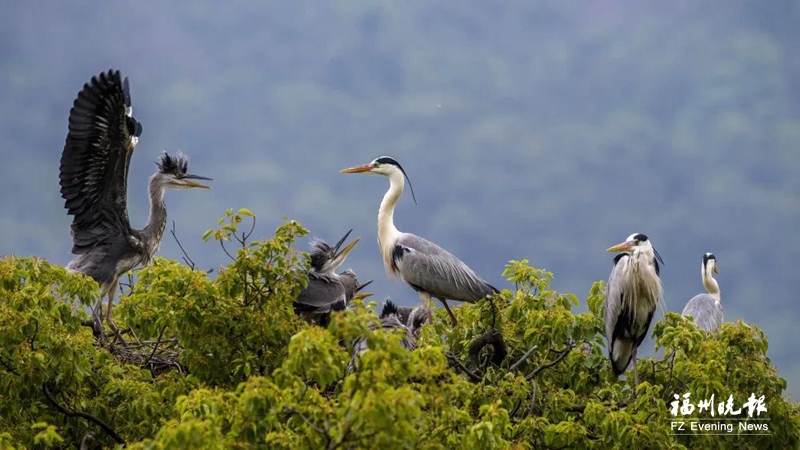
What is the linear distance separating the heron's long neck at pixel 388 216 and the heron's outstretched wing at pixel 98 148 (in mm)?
3246

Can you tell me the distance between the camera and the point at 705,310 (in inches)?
624

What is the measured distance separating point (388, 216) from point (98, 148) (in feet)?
12.2

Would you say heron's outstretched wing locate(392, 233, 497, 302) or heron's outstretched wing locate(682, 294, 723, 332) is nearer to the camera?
heron's outstretched wing locate(392, 233, 497, 302)

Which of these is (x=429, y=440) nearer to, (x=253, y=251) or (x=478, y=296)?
(x=253, y=251)

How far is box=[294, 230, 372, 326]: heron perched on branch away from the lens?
11039 mm

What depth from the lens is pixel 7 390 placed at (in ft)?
24.7

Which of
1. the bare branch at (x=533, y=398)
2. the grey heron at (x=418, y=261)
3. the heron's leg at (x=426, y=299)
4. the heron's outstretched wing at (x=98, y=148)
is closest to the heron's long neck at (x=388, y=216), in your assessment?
the grey heron at (x=418, y=261)

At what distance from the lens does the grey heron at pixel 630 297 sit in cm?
977

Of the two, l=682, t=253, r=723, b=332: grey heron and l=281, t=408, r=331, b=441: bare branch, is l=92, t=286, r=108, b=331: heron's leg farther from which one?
l=682, t=253, r=723, b=332: grey heron

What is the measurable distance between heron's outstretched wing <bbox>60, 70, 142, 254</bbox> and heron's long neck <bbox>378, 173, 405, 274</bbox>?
325 centimetres

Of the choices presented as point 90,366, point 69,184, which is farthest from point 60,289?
point 69,184

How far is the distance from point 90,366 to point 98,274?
3.50 m

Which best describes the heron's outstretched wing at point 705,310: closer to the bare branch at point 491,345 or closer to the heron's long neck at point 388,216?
the heron's long neck at point 388,216

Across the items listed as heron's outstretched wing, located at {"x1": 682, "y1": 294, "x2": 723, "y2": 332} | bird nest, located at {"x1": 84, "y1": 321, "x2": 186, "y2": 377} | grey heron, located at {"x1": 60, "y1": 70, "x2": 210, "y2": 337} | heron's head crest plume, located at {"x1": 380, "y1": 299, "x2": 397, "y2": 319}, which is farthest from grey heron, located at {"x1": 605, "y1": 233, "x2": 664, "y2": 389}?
heron's outstretched wing, located at {"x1": 682, "y1": 294, "x2": 723, "y2": 332}
